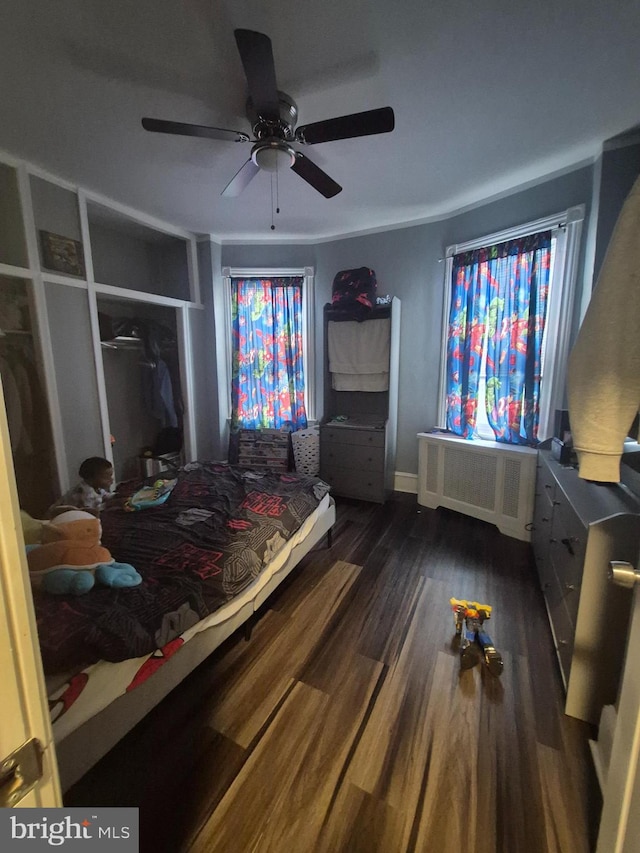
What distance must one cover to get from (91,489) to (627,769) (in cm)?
281

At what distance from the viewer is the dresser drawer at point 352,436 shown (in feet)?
10.6

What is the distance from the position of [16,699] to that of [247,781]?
1.12 metres

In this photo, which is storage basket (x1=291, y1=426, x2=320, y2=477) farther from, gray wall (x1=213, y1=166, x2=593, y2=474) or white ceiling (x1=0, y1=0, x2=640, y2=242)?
white ceiling (x1=0, y1=0, x2=640, y2=242)

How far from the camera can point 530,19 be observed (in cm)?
134

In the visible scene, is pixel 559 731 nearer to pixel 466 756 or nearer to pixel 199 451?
pixel 466 756

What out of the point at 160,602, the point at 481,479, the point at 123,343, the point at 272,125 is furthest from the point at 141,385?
the point at 481,479

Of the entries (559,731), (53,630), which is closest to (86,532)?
(53,630)

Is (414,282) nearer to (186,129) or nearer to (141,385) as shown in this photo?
(186,129)

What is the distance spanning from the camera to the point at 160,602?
1291mm

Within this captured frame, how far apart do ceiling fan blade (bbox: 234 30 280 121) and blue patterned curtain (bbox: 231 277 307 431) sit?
2093 millimetres

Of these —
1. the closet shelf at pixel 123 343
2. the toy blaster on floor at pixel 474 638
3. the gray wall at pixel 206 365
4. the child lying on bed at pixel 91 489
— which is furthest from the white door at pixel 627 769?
the closet shelf at pixel 123 343

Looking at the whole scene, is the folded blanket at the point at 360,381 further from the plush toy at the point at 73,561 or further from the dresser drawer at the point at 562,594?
the plush toy at the point at 73,561

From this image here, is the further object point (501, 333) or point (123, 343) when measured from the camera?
point (123, 343)

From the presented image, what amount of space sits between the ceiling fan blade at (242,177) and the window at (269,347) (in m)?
1.47
